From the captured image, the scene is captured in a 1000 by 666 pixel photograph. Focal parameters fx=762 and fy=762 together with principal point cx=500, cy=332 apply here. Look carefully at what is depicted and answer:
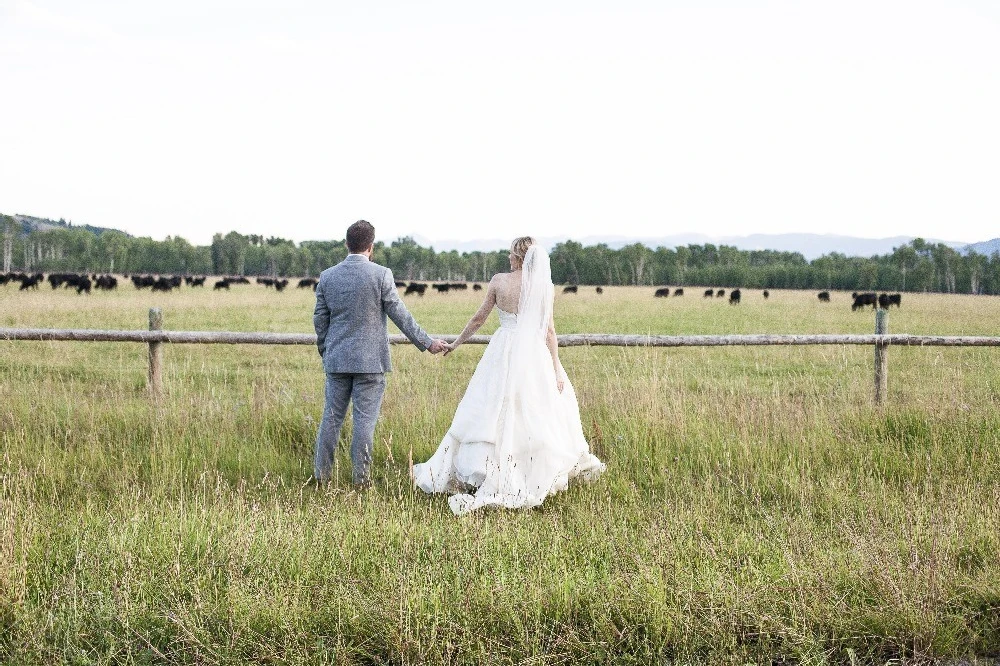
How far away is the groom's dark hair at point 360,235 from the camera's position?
18.7 feet

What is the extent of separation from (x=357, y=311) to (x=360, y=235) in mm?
571

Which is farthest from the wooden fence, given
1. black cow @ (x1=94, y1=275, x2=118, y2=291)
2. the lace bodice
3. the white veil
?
black cow @ (x1=94, y1=275, x2=118, y2=291)

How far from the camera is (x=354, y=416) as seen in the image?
5973 millimetres

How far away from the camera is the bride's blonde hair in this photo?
569 cm

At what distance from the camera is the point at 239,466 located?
623 cm

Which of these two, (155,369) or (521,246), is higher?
(521,246)

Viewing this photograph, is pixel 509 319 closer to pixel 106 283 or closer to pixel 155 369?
pixel 155 369

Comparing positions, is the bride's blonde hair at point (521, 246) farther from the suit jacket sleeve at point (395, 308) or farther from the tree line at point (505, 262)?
the tree line at point (505, 262)

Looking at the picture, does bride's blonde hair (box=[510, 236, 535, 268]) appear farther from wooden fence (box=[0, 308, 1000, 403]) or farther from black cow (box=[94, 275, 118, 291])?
black cow (box=[94, 275, 118, 291])

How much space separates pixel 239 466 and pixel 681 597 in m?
3.97

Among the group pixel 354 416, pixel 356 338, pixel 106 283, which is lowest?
pixel 354 416

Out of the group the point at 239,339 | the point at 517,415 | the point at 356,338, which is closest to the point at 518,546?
the point at 517,415

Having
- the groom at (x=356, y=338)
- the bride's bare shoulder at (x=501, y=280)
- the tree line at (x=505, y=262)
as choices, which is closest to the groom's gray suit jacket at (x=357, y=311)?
the groom at (x=356, y=338)

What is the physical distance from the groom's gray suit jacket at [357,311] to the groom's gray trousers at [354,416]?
0.16 m
